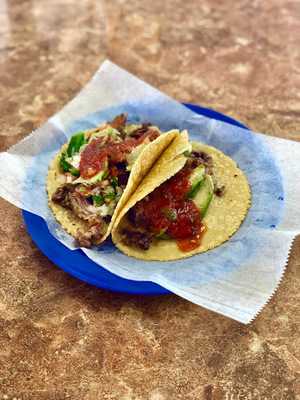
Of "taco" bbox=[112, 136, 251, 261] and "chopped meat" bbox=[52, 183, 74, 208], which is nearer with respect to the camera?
"taco" bbox=[112, 136, 251, 261]

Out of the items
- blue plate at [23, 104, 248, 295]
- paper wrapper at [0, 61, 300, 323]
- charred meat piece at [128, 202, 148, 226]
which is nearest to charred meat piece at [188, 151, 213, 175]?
paper wrapper at [0, 61, 300, 323]

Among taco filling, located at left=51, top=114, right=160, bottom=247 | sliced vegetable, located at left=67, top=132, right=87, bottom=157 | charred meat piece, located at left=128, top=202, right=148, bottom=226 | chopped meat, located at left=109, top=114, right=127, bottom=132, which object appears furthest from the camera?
chopped meat, located at left=109, top=114, right=127, bottom=132

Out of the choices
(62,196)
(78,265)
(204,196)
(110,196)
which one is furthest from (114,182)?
(78,265)

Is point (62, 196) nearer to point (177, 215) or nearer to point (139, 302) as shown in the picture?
point (177, 215)

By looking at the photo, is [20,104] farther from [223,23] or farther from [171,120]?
[223,23]

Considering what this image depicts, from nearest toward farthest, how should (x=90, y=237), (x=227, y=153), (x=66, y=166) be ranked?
1. (x=90, y=237)
2. (x=66, y=166)
3. (x=227, y=153)

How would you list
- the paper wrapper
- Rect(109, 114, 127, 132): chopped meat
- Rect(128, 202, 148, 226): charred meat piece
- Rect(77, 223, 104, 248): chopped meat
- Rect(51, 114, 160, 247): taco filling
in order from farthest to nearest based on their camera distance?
Rect(109, 114, 127, 132): chopped meat < Rect(51, 114, 160, 247): taco filling < Rect(128, 202, 148, 226): charred meat piece < Rect(77, 223, 104, 248): chopped meat < the paper wrapper

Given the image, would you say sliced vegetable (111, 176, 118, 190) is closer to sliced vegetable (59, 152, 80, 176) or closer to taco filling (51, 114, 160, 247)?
taco filling (51, 114, 160, 247)

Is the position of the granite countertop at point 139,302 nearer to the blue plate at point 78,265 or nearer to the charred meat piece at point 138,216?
the blue plate at point 78,265
